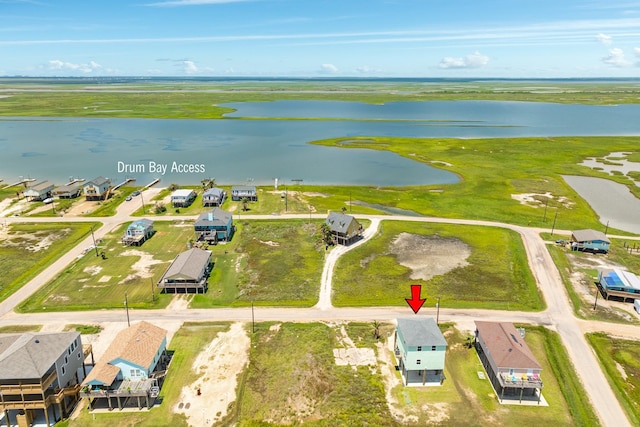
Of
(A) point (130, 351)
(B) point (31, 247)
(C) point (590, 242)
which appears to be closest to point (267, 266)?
(A) point (130, 351)

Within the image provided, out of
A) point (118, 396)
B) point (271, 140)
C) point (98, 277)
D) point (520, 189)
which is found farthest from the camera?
point (271, 140)

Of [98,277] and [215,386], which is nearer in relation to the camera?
[215,386]

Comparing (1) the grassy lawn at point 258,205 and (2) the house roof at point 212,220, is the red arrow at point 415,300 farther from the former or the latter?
(1) the grassy lawn at point 258,205

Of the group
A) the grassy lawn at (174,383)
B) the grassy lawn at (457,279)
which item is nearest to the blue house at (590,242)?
the grassy lawn at (457,279)

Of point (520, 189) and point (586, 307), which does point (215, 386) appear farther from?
point (520, 189)

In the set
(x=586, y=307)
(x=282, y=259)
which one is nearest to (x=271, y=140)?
(x=282, y=259)

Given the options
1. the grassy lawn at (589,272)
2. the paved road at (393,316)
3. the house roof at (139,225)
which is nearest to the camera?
the paved road at (393,316)
